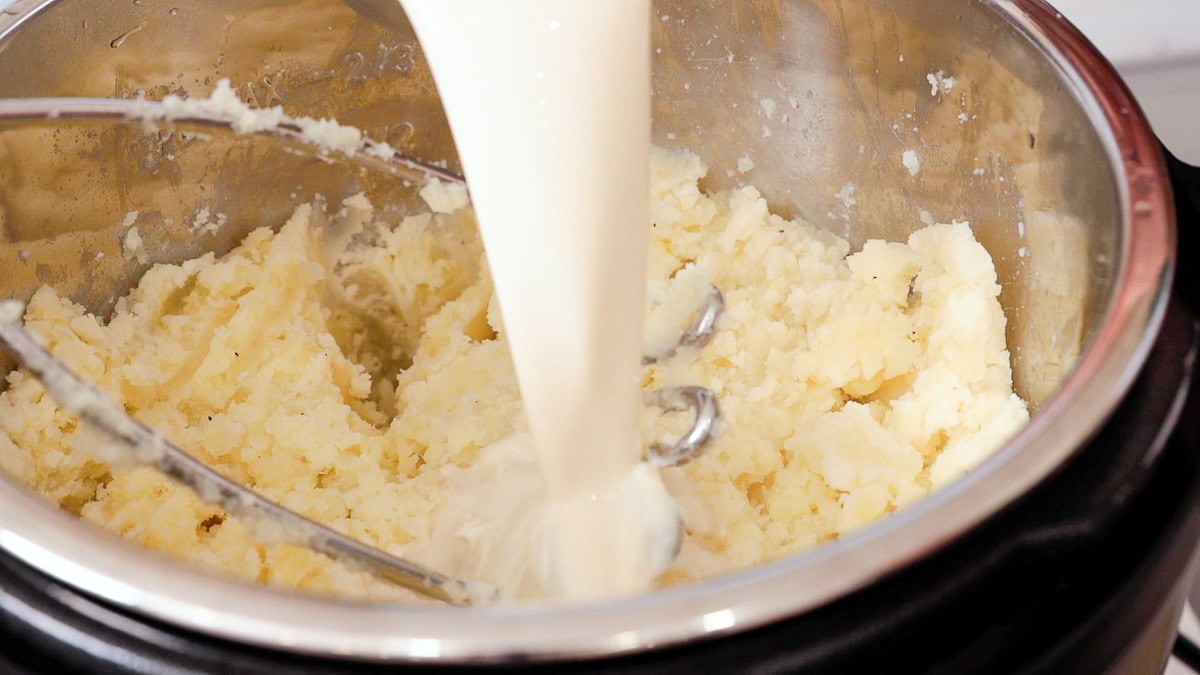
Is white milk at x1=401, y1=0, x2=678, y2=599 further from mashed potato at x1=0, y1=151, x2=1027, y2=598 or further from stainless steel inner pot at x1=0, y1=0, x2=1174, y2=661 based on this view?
stainless steel inner pot at x1=0, y1=0, x2=1174, y2=661

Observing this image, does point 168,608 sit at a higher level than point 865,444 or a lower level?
higher

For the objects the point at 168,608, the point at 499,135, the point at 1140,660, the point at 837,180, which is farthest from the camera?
the point at 837,180

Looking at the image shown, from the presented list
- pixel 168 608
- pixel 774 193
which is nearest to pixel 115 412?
pixel 168 608

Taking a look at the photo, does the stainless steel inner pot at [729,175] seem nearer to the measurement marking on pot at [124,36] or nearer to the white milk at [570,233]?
the measurement marking on pot at [124,36]

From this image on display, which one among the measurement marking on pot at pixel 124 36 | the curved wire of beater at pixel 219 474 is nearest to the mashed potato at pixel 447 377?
the curved wire of beater at pixel 219 474

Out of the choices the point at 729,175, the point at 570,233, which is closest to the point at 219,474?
the point at 570,233

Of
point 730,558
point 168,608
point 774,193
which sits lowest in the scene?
point 730,558

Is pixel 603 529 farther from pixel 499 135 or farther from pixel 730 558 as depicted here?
pixel 499 135

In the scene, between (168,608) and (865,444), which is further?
(865,444)

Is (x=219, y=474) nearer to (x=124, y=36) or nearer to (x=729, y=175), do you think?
(x=124, y=36)
